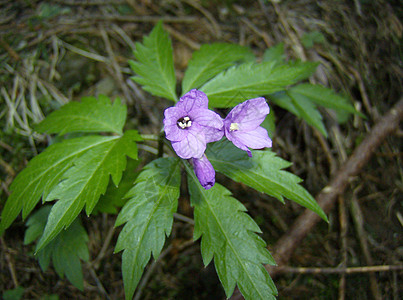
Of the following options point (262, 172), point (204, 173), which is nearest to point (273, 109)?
point (262, 172)

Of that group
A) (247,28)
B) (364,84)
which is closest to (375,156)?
(364,84)

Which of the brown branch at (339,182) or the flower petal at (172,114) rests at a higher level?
the flower petal at (172,114)

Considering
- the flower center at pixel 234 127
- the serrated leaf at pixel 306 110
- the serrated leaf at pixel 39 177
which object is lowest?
the serrated leaf at pixel 306 110

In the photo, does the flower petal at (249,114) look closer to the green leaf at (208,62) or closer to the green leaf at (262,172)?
the green leaf at (262,172)

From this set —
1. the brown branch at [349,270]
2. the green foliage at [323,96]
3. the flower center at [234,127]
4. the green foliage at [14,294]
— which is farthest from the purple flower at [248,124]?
the green foliage at [14,294]

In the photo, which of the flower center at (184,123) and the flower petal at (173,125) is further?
the flower center at (184,123)

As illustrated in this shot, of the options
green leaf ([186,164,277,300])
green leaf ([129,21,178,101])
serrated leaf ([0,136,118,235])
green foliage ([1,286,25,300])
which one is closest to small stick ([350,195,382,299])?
green leaf ([186,164,277,300])

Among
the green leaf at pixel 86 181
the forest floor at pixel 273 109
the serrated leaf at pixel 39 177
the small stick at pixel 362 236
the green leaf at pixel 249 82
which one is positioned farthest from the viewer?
the forest floor at pixel 273 109
